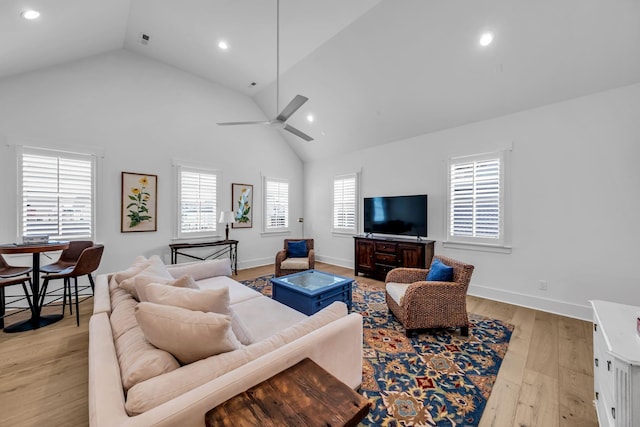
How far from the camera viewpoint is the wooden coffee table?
0.86m

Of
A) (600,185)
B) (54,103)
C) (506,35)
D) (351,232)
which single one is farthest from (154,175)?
(600,185)

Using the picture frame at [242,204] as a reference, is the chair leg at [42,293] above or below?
below

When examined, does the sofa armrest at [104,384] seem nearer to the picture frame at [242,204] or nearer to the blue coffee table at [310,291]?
the blue coffee table at [310,291]

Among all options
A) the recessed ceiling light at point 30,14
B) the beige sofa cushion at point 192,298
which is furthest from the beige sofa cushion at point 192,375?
the recessed ceiling light at point 30,14

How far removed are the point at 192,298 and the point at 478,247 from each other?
4176 mm

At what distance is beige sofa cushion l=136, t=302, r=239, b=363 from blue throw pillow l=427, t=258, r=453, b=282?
240 centimetres

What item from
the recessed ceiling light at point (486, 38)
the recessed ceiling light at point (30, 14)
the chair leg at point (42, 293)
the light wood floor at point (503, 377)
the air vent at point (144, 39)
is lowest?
the light wood floor at point (503, 377)

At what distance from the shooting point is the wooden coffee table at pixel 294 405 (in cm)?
86

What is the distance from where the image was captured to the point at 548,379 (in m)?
2.07

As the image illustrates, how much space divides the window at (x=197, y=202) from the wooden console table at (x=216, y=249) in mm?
301

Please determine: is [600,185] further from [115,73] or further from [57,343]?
[115,73]

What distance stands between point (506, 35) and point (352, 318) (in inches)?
143

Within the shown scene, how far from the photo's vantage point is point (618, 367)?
1.22m

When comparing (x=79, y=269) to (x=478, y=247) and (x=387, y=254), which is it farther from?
(x=478, y=247)
